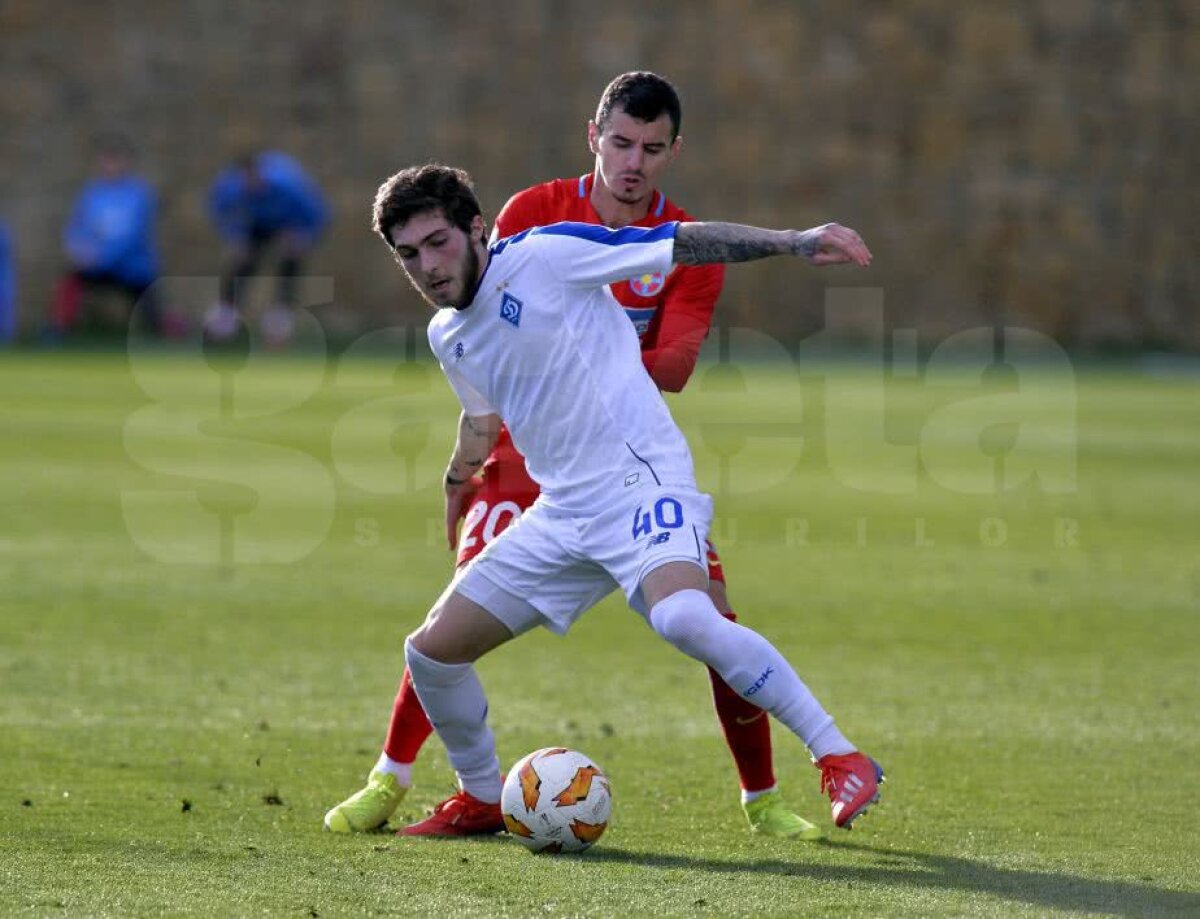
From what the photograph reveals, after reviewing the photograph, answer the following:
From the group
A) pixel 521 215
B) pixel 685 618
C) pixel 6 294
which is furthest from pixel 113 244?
pixel 685 618

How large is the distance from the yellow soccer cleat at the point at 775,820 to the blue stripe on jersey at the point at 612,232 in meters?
1.69

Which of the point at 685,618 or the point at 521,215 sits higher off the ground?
the point at 521,215

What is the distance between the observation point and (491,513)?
20.2 feet

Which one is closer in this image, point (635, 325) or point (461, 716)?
point (461, 716)

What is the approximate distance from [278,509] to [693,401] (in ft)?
21.4

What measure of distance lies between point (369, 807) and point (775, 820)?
118 cm

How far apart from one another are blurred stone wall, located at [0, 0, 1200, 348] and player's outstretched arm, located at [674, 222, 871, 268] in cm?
2190

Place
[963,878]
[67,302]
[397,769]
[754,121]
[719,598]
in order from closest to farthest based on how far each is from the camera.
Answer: [963,878], [719,598], [397,769], [67,302], [754,121]

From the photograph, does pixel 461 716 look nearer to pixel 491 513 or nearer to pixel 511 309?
pixel 491 513

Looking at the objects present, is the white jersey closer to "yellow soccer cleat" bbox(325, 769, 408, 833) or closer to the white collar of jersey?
the white collar of jersey

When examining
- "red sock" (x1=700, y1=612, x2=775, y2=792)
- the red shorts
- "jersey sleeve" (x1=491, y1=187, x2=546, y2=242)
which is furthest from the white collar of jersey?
"red sock" (x1=700, y1=612, x2=775, y2=792)

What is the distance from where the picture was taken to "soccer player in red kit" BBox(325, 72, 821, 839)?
590cm

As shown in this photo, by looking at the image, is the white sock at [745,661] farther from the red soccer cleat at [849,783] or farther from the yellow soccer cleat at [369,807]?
the yellow soccer cleat at [369,807]

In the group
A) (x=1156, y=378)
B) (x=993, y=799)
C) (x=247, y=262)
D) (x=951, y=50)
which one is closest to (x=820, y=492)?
(x=993, y=799)
